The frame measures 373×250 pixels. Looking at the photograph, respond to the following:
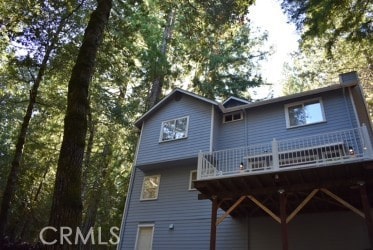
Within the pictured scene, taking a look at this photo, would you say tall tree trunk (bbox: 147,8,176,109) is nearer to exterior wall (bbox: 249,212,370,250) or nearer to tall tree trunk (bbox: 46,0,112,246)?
exterior wall (bbox: 249,212,370,250)

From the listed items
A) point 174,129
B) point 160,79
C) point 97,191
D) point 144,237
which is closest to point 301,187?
point 174,129

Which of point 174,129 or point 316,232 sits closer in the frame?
point 316,232

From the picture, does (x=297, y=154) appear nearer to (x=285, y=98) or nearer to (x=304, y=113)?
(x=304, y=113)

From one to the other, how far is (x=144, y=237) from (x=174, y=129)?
520 cm

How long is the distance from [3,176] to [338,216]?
2049 centimetres

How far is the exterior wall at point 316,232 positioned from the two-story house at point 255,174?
3cm

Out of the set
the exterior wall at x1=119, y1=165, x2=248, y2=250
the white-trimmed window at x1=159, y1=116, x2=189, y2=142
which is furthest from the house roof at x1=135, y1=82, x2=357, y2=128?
the exterior wall at x1=119, y1=165, x2=248, y2=250

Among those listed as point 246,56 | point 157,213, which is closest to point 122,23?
point 157,213

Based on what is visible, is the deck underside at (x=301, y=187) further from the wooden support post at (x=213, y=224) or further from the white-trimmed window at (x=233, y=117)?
the white-trimmed window at (x=233, y=117)

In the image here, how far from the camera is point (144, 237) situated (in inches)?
538

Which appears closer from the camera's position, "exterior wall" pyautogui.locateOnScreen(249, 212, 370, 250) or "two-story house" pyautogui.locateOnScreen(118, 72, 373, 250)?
"two-story house" pyautogui.locateOnScreen(118, 72, 373, 250)

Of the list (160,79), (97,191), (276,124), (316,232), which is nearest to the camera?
(316,232)

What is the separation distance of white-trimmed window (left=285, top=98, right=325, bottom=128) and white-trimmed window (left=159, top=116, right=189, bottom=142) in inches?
184

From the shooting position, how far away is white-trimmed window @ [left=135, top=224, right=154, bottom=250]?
13391mm
